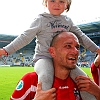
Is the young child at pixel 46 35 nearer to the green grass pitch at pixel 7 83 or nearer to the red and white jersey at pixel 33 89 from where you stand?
the red and white jersey at pixel 33 89

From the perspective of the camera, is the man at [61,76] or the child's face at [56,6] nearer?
the man at [61,76]

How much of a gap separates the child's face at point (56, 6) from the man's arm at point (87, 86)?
0.70m

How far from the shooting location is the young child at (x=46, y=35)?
1954 millimetres

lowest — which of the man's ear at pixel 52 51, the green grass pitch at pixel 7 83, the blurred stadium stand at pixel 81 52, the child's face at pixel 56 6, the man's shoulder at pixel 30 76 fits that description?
the blurred stadium stand at pixel 81 52

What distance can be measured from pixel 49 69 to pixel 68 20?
0.66 meters

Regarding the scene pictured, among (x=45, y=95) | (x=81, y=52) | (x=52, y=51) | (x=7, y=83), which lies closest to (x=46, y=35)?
(x=52, y=51)

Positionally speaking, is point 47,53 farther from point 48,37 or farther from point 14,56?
point 14,56

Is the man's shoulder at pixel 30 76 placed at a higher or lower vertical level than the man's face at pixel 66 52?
lower

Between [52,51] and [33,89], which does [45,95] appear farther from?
[52,51]

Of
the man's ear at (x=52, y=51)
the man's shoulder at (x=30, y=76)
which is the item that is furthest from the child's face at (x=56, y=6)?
the man's shoulder at (x=30, y=76)

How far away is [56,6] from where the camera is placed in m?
2.18

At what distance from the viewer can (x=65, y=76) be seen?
78.9 inches

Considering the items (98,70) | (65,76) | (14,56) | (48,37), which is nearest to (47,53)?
(48,37)

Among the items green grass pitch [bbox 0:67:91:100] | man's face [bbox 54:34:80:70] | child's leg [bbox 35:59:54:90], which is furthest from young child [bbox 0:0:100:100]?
green grass pitch [bbox 0:67:91:100]
